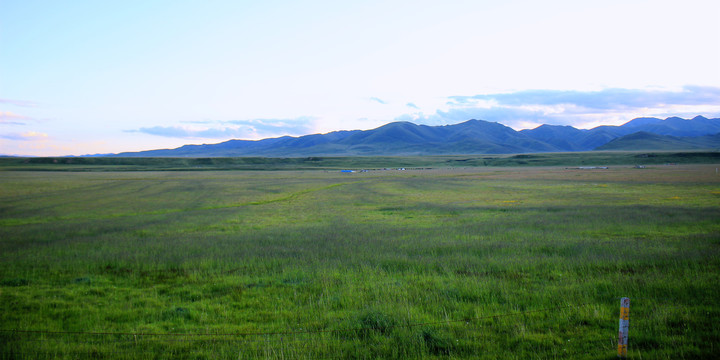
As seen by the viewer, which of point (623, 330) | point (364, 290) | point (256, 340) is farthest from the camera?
point (364, 290)

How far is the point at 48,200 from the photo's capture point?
3659 centimetres

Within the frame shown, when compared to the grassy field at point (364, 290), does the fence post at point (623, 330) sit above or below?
above

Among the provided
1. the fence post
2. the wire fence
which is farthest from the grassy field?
the fence post

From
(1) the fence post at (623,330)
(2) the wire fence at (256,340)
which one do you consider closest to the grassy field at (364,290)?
(2) the wire fence at (256,340)

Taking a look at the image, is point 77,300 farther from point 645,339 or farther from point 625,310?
point 645,339

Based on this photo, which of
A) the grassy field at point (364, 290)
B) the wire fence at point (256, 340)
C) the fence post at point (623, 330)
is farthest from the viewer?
the grassy field at point (364, 290)

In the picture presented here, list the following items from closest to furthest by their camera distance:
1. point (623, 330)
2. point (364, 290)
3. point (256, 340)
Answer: point (623, 330)
point (256, 340)
point (364, 290)

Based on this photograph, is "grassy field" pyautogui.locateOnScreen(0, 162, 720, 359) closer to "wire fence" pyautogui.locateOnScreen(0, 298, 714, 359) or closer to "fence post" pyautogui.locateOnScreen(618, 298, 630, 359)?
"wire fence" pyautogui.locateOnScreen(0, 298, 714, 359)

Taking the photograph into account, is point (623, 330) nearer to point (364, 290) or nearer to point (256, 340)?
point (364, 290)

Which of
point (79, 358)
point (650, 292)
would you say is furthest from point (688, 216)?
point (79, 358)

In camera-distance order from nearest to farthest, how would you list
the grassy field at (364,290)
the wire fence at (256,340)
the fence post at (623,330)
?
the fence post at (623,330), the wire fence at (256,340), the grassy field at (364,290)

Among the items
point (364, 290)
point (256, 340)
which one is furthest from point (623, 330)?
point (256, 340)

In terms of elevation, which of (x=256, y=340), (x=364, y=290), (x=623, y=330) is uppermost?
(x=623, y=330)

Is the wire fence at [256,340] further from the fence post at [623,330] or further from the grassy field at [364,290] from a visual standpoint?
the fence post at [623,330]
